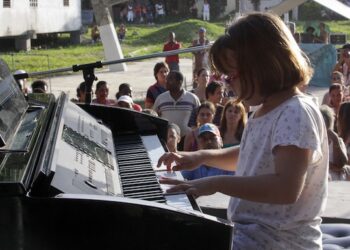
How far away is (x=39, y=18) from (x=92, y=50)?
8.65 ft

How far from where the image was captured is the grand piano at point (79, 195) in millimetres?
2311

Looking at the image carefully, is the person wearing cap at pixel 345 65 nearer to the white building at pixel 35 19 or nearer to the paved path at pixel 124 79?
the paved path at pixel 124 79

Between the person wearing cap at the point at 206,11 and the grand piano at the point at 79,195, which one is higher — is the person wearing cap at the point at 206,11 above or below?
above

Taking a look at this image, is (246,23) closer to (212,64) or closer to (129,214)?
(212,64)

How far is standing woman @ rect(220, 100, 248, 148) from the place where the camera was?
689 cm

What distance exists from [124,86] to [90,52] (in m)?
20.5

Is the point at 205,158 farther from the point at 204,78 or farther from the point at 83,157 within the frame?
the point at 204,78

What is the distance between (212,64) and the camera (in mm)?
2623

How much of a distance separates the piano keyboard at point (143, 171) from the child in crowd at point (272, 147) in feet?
0.43

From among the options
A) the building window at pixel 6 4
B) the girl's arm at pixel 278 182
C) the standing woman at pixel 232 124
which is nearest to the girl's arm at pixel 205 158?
the girl's arm at pixel 278 182

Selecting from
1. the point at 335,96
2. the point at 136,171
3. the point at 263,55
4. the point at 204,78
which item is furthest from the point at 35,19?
the point at 263,55

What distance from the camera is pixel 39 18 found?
101 feet

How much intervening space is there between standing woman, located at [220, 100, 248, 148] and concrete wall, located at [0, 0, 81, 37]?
2214cm

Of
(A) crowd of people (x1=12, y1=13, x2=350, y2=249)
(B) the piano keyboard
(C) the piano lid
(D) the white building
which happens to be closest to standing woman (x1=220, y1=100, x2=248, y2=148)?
(B) the piano keyboard
